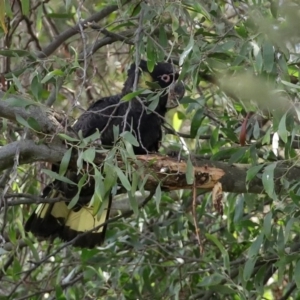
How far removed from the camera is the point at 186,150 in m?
2.49

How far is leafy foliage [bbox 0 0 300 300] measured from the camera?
2.03 m

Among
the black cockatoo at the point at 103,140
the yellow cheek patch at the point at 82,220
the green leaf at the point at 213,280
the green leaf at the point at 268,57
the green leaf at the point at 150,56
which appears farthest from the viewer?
the yellow cheek patch at the point at 82,220

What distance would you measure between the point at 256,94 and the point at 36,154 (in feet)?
2.25

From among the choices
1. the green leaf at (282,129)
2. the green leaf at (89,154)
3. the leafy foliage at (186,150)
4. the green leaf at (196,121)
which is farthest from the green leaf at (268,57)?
the green leaf at (196,121)

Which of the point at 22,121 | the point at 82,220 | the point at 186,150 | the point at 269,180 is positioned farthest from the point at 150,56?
the point at 82,220

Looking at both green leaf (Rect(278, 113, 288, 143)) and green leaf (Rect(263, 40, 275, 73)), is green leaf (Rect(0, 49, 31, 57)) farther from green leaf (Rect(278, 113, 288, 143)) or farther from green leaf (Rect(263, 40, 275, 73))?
green leaf (Rect(278, 113, 288, 143))

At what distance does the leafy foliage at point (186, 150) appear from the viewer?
203cm

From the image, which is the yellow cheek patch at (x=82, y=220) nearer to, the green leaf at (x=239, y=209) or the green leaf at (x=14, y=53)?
the green leaf at (x=239, y=209)

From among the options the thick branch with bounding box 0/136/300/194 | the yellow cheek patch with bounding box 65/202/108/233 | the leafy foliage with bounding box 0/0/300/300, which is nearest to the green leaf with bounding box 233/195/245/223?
the leafy foliage with bounding box 0/0/300/300

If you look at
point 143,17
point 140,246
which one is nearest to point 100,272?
point 140,246

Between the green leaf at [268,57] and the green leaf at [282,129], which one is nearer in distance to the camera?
the green leaf at [282,129]

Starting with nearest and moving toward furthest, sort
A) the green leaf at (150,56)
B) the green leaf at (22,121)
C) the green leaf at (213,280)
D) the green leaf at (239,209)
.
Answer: the green leaf at (22,121)
the green leaf at (150,56)
the green leaf at (213,280)
the green leaf at (239,209)

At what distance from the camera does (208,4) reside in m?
2.66

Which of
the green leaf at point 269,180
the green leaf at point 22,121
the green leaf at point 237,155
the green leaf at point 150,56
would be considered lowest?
the green leaf at point 237,155
